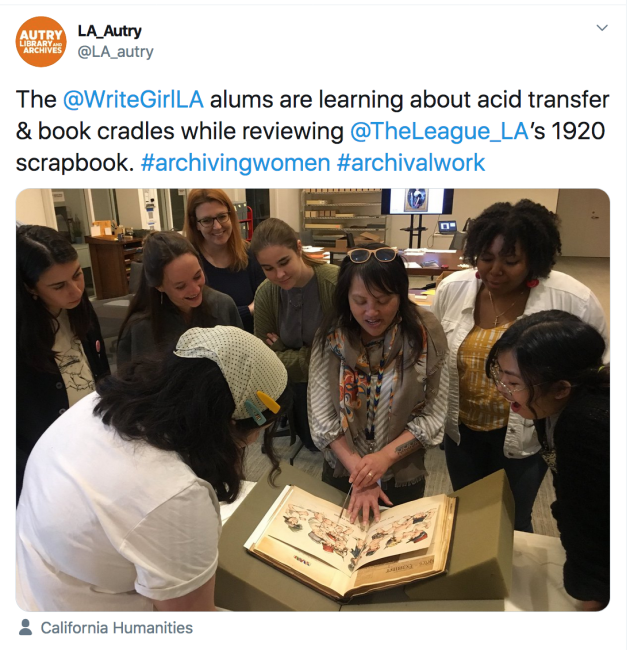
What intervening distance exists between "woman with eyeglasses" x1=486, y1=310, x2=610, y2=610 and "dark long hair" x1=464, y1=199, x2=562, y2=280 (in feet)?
1.14

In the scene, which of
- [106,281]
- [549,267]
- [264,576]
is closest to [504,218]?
[549,267]

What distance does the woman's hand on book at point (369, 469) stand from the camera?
0.98 meters

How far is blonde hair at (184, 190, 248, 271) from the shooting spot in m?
1.49

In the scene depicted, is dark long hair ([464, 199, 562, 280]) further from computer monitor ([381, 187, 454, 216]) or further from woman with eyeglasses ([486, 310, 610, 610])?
computer monitor ([381, 187, 454, 216])

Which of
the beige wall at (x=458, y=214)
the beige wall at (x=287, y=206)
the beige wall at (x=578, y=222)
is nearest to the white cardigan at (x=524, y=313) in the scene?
the beige wall at (x=287, y=206)

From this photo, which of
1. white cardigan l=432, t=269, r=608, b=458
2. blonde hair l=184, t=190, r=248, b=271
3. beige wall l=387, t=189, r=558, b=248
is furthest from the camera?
beige wall l=387, t=189, r=558, b=248

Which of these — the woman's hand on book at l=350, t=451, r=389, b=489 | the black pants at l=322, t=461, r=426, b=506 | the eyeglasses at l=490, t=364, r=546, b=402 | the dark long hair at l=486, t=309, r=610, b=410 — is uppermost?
the dark long hair at l=486, t=309, r=610, b=410

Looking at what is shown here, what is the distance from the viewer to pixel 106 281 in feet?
10.9

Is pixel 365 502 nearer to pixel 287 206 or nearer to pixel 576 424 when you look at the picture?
pixel 576 424

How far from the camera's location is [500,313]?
3.68 feet

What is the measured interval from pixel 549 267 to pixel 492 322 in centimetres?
19

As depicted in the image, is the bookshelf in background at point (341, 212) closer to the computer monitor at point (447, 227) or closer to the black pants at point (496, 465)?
the computer monitor at point (447, 227)
